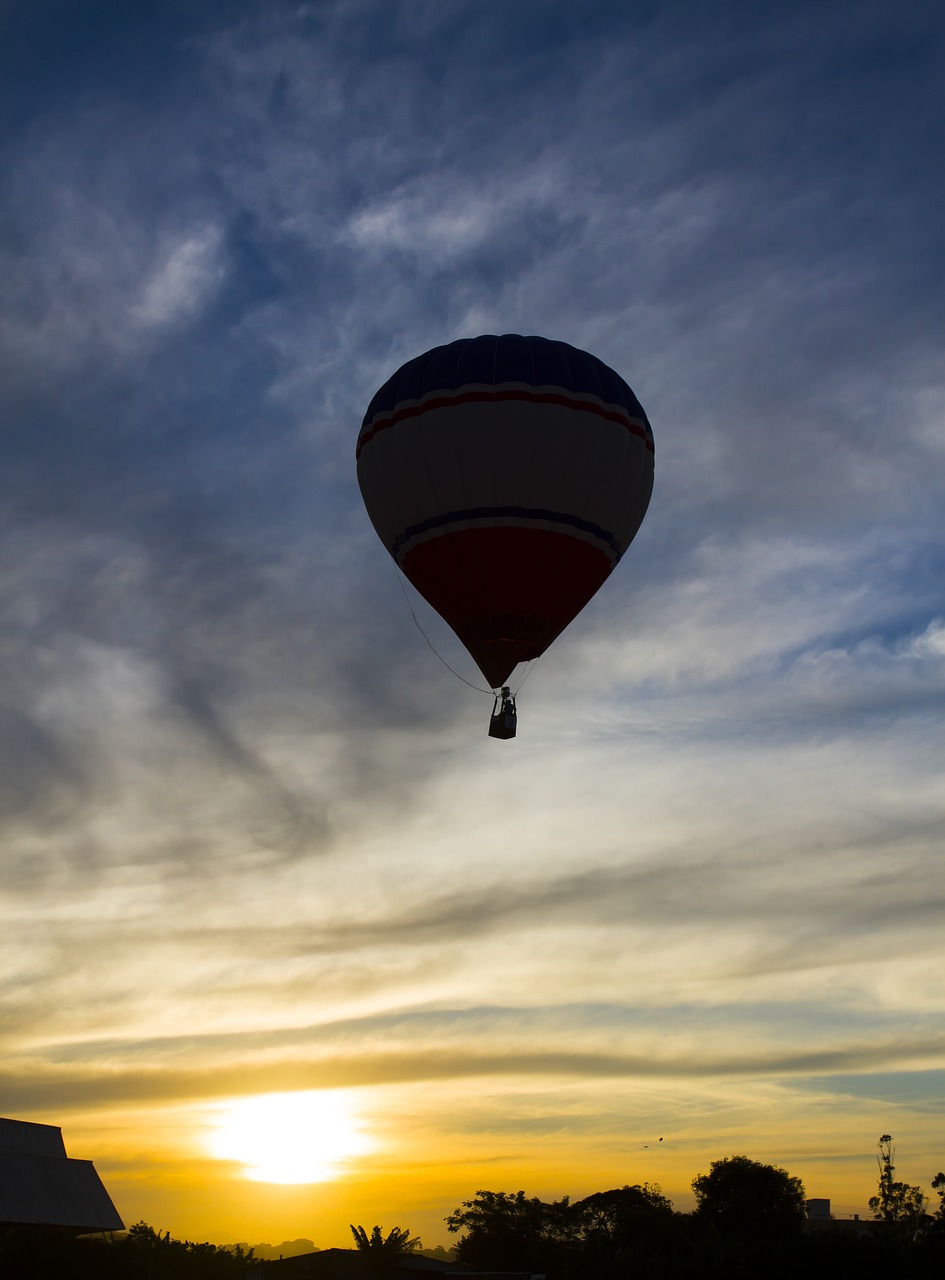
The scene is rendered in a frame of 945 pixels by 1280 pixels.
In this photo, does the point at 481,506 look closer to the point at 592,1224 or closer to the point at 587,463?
the point at 587,463

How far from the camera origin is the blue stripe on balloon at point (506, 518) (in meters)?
38.1

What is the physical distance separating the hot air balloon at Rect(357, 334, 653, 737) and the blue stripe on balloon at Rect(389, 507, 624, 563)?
0.11 feet

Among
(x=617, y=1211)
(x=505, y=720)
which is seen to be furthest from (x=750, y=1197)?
(x=505, y=720)

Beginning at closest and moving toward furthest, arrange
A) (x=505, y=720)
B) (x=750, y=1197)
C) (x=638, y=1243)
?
(x=505, y=720) < (x=638, y=1243) < (x=750, y=1197)

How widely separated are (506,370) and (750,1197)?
7011 cm

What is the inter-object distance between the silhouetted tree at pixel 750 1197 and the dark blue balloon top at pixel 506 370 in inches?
2531

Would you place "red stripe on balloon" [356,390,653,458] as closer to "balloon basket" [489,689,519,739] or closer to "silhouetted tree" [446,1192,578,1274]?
"balloon basket" [489,689,519,739]

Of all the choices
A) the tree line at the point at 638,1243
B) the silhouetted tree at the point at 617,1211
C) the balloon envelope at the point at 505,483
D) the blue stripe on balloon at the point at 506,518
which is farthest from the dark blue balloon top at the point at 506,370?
the silhouetted tree at the point at 617,1211

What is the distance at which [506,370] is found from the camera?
38688mm

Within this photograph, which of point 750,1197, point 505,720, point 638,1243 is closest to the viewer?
point 505,720

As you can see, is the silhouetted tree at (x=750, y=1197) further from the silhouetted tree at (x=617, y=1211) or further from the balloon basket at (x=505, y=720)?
the balloon basket at (x=505, y=720)

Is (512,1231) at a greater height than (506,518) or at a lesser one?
lesser

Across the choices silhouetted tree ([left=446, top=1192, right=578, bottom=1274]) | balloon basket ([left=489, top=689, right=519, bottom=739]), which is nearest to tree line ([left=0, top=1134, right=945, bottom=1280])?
silhouetted tree ([left=446, top=1192, right=578, bottom=1274])

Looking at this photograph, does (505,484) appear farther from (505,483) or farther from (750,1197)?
(750,1197)
